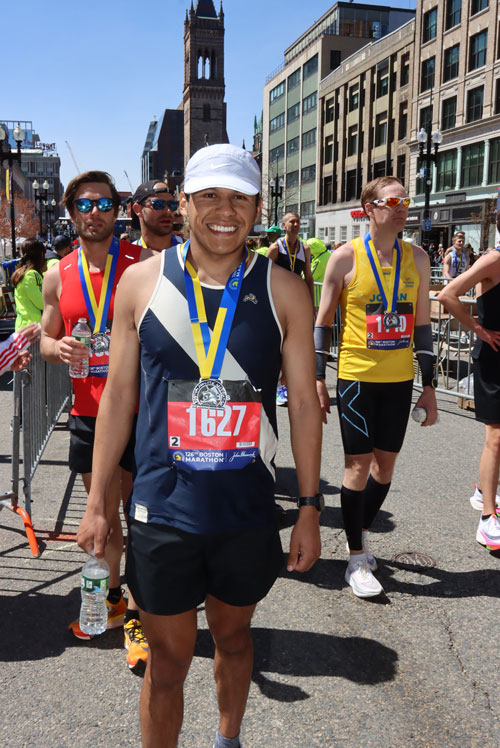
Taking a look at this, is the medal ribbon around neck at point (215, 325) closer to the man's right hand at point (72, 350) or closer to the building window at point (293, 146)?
the man's right hand at point (72, 350)

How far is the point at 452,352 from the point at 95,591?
1061 cm

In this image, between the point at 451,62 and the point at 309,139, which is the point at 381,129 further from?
the point at 309,139

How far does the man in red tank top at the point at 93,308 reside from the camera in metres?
3.38

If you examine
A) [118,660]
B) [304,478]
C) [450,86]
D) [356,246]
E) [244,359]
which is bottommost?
[118,660]

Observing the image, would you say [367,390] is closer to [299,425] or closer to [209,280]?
[299,425]

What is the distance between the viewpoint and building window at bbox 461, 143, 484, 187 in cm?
3938

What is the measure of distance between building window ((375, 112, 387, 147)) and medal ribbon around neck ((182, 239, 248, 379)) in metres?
56.5

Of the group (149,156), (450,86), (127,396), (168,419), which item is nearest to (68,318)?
(127,396)

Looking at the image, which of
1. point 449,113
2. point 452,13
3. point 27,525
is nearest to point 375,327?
point 27,525

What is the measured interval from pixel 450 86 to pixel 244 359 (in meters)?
45.9

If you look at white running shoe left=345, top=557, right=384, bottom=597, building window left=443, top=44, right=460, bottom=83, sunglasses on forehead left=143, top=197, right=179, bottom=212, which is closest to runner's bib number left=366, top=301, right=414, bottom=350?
white running shoe left=345, top=557, right=384, bottom=597

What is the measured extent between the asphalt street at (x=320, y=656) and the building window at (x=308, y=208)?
69506 millimetres

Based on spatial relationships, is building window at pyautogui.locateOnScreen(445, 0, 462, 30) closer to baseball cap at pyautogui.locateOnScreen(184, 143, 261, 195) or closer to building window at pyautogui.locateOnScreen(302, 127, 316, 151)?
building window at pyautogui.locateOnScreen(302, 127, 316, 151)

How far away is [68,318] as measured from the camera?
3441 mm
